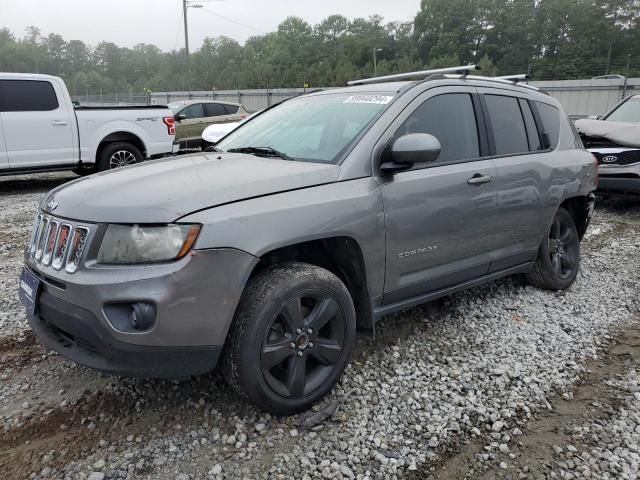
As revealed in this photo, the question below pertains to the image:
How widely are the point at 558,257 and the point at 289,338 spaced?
3.01 metres

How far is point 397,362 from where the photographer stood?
135 inches

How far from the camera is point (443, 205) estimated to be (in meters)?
3.35

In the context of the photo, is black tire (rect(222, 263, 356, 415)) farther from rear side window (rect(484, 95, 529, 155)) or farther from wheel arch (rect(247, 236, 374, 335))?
rear side window (rect(484, 95, 529, 155))

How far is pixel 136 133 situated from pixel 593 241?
7.77 m

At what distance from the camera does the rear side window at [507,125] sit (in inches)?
156

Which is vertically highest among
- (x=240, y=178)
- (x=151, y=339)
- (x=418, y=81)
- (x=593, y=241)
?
(x=418, y=81)

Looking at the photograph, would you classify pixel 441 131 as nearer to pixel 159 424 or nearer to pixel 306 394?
pixel 306 394

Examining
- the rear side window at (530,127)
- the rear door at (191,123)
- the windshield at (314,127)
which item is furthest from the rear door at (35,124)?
the rear side window at (530,127)

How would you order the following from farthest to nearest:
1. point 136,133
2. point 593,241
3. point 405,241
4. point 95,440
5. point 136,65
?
point 136,65, point 136,133, point 593,241, point 405,241, point 95,440

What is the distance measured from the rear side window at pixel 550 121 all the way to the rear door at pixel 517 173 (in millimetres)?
113

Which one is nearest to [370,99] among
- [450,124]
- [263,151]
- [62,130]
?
[450,124]

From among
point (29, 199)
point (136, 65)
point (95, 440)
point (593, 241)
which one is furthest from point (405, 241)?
point (136, 65)

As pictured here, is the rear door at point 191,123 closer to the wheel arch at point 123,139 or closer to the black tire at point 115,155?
the wheel arch at point 123,139

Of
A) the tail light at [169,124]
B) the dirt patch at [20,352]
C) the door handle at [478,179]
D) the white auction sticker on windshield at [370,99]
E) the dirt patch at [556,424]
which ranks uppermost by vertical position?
the white auction sticker on windshield at [370,99]
